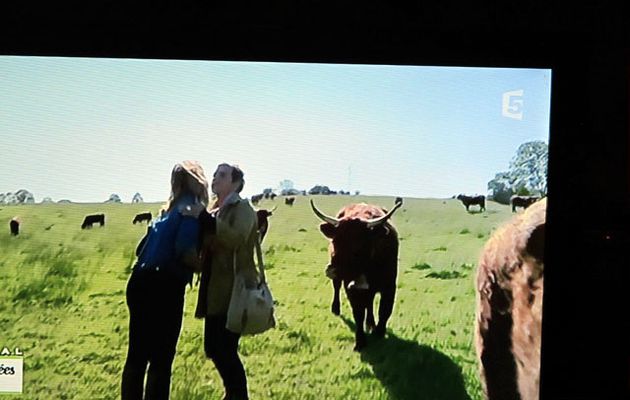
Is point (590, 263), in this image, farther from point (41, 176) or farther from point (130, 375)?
point (41, 176)

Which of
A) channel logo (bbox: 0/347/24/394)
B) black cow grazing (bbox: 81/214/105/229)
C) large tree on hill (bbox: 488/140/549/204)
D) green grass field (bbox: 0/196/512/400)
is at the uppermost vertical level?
large tree on hill (bbox: 488/140/549/204)

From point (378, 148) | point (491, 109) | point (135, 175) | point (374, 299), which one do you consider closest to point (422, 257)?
point (374, 299)

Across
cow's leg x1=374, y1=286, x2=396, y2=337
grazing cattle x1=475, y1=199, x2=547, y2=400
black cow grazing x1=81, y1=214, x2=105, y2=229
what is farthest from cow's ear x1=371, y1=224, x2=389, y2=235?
black cow grazing x1=81, y1=214, x2=105, y2=229

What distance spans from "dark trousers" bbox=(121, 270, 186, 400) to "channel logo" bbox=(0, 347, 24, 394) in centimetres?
25

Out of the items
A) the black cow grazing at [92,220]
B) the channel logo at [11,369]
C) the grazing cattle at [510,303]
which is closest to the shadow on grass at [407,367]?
the grazing cattle at [510,303]

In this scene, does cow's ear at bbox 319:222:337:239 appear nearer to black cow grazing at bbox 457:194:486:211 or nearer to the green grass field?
the green grass field

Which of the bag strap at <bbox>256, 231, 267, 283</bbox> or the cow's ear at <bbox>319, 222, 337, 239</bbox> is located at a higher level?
the cow's ear at <bbox>319, 222, 337, 239</bbox>

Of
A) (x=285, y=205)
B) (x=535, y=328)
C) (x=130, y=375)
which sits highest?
(x=285, y=205)

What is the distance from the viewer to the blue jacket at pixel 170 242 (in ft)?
5.77

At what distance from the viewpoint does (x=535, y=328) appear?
1.82m

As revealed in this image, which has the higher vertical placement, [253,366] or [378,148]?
[378,148]

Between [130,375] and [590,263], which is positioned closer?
[130,375]

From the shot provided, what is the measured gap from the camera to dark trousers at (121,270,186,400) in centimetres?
176

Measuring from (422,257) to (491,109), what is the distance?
40 centimetres
